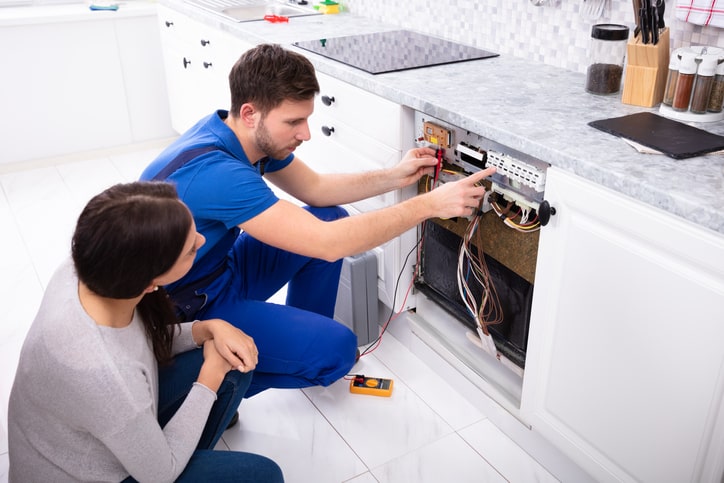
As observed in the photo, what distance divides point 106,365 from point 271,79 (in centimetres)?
79

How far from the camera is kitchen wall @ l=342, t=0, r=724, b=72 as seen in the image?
5.69 ft

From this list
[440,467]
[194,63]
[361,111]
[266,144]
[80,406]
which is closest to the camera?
[80,406]

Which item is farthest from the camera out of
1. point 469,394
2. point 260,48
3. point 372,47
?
point 372,47

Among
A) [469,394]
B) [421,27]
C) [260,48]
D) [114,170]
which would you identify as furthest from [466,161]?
[114,170]

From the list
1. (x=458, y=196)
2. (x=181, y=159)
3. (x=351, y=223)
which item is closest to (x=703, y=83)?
(x=458, y=196)

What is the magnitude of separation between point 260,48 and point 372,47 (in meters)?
0.80

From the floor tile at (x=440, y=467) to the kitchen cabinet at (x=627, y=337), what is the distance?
24 cm

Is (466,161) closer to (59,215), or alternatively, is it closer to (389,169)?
(389,169)

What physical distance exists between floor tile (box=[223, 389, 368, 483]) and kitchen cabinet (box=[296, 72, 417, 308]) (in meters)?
0.46

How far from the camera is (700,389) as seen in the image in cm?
127

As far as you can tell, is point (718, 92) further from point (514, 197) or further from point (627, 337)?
point (627, 337)

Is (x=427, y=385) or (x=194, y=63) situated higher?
(x=194, y=63)

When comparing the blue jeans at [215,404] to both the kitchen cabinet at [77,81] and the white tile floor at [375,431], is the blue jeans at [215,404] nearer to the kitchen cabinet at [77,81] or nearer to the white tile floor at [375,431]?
the white tile floor at [375,431]

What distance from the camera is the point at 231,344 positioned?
1.54 metres
